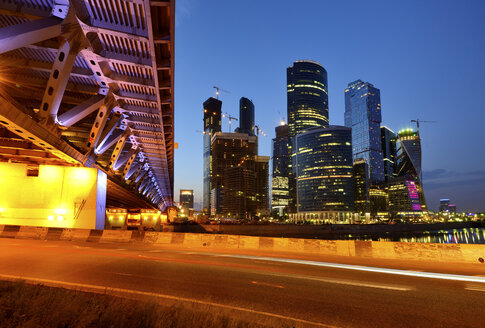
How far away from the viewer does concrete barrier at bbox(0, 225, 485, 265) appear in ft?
47.8

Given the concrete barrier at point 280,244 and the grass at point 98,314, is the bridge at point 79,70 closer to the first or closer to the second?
the concrete barrier at point 280,244

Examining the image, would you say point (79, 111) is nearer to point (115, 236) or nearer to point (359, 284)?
point (115, 236)

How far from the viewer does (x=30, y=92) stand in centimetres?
1891

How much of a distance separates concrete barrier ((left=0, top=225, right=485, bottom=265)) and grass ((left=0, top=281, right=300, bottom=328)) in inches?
496

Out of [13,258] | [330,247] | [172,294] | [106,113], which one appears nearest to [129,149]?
[106,113]

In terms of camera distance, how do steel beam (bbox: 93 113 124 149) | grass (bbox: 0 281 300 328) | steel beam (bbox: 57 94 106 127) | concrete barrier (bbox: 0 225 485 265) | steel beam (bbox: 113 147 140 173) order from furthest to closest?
steel beam (bbox: 113 147 140 173) → steel beam (bbox: 93 113 124 149) → steel beam (bbox: 57 94 106 127) → concrete barrier (bbox: 0 225 485 265) → grass (bbox: 0 281 300 328)

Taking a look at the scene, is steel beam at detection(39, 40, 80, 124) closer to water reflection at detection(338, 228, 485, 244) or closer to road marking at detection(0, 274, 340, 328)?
road marking at detection(0, 274, 340, 328)

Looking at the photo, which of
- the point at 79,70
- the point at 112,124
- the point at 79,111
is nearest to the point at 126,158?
the point at 112,124

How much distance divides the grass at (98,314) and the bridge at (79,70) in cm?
944

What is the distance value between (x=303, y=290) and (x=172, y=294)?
11.7ft

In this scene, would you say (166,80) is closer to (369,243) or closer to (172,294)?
(172,294)

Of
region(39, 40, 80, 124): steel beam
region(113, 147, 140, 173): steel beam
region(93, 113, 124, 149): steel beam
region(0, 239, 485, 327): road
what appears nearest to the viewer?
region(0, 239, 485, 327): road

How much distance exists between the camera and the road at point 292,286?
20.1ft

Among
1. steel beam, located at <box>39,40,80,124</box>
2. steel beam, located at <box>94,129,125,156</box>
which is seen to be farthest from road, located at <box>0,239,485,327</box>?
steel beam, located at <box>94,129,125,156</box>
